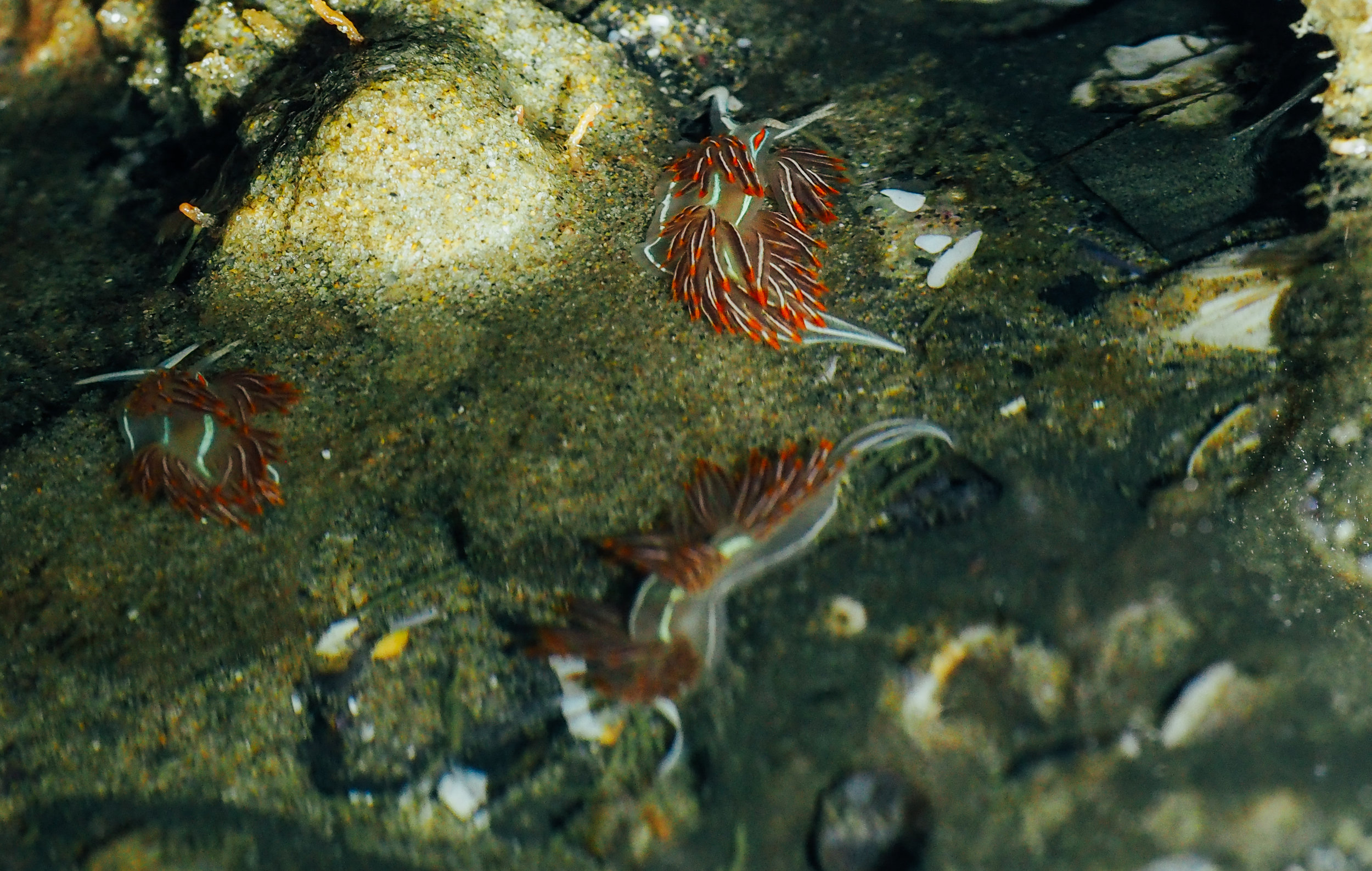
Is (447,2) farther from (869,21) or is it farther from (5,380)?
(5,380)

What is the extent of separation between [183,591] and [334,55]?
2.52 meters

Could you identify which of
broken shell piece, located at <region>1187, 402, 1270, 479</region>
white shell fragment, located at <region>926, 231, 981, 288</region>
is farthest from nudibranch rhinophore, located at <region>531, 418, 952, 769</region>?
broken shell piece, located at <region>1187, 402, 1270, 479</region>

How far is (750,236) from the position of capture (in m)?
3.46

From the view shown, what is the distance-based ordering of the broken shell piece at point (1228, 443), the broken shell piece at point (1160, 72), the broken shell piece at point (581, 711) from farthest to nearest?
the broken shell piece at point (1160, 72) < the broken shell piece at point (1228, 443) < the broken shell piece at point (581, 711)

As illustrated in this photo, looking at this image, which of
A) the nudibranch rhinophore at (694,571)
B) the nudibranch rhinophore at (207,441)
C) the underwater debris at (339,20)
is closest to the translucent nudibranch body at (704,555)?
the nudibranch rhinophore at (694,571)

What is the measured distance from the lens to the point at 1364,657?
269 cm

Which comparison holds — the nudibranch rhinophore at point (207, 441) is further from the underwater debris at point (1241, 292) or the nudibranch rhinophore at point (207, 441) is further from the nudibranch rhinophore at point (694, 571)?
the underwater debris at point (1241, 292)

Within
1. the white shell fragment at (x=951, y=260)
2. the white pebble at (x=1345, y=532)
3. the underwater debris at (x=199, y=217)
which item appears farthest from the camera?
the underwater debris at (x=199, y=217)

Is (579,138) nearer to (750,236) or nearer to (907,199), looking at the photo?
(750,236)

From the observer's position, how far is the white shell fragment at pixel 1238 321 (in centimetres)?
322

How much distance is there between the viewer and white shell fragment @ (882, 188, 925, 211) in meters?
3.74

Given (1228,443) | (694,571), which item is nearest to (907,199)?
(1228,443)

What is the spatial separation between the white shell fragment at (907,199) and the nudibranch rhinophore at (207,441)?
2.60 metres

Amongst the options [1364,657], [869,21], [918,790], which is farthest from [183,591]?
[869,21]
